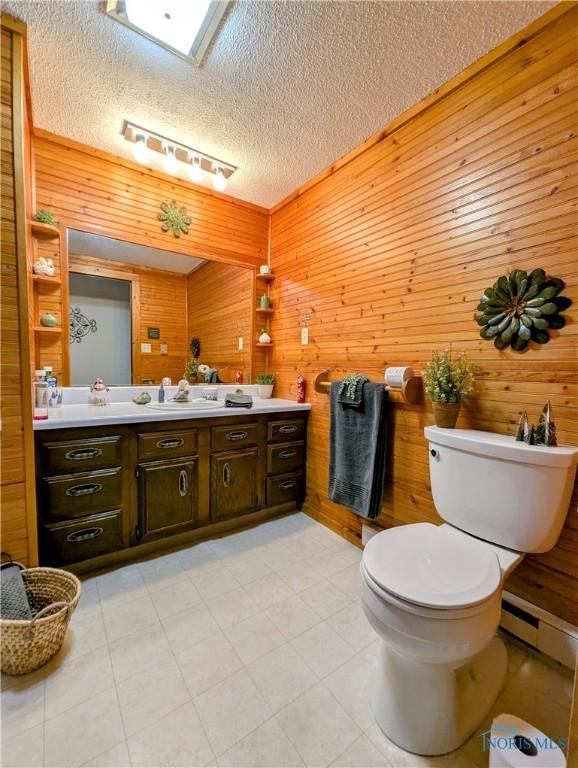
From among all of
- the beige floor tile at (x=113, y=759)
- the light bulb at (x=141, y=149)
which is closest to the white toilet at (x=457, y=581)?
the beige floor tile at (x=113, y=759)

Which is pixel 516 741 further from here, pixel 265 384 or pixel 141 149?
pixel 141 149

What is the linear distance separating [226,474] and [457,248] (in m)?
1.83

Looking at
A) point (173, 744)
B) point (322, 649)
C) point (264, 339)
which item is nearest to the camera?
point (173, 744)

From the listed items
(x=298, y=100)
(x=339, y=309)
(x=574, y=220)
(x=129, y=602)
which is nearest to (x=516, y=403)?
(x=574, y=220)

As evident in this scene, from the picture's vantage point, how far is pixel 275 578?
1.80 m

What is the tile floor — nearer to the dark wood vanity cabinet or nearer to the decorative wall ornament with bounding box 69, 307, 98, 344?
the dark wood vanity cabinet

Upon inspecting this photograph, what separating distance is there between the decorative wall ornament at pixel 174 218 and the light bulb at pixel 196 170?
0.25 metres

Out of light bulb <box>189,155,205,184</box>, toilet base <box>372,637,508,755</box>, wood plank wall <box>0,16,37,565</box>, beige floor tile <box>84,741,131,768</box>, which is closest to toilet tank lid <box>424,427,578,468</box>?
toilet base <box>372,637,508,755</box>

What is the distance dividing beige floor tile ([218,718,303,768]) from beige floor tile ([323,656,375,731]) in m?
0.23

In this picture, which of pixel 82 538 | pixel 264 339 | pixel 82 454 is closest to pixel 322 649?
pixel 82 538

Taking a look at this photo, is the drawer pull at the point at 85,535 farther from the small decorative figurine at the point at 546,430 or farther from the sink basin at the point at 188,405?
the small decorative figurine at the point at 546,430

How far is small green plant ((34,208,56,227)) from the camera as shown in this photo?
6.36 feet

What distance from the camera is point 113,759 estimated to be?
965mm

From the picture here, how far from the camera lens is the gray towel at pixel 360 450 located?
6.18 feet
